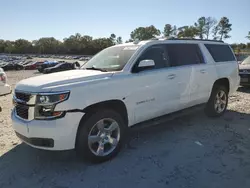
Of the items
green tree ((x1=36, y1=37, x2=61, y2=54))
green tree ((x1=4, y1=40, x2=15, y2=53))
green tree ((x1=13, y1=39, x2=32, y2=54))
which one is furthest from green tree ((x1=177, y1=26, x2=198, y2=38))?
green tree ((x1=4, y1=40, x2=15, y2=53))

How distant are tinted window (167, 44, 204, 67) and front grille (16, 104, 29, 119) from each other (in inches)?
108

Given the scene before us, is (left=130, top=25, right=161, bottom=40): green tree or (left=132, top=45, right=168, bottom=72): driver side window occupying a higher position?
(left=130, top=25, right=161, bottom=40): green tree

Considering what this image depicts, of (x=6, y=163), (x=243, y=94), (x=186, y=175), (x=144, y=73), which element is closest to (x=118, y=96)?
(x=144, y=73)

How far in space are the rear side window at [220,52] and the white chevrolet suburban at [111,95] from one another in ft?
0.66

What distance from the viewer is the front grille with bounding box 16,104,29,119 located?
349cm

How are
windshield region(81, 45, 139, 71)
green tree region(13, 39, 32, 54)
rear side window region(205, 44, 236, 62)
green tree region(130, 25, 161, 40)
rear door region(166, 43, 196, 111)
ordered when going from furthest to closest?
green tree region(13, 39, 32, 54), green tree region(130, 25, 161, 40), rear side window region(205, 44, 236, 62), rear door region(166, 43, 196, 111), windshield region(81, 45, 139, 71)

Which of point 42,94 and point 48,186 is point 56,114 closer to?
point 42,94

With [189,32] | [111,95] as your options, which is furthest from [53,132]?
[189,32]

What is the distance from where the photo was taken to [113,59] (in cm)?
454

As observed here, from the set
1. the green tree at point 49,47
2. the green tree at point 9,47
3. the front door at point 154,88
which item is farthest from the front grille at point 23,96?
the green tree at point 9,47

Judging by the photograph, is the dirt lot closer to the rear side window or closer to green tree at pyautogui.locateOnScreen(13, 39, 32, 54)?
the rear side window

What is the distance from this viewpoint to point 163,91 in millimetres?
4523

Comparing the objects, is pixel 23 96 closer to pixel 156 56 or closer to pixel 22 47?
pixel 156 56

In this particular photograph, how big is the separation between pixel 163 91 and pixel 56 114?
6.71ft
